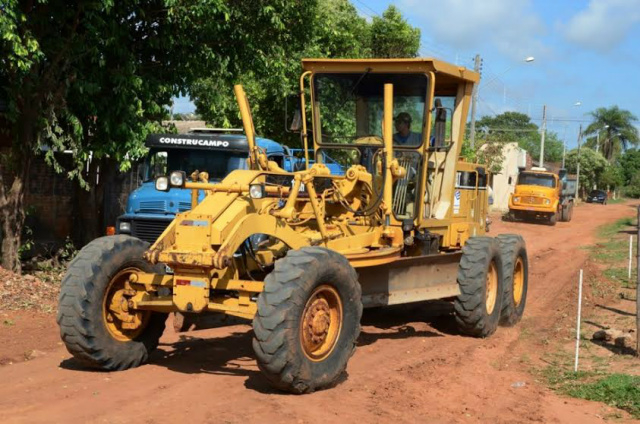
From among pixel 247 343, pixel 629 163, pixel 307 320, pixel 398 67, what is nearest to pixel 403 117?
pixel 398 67

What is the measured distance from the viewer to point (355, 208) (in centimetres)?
977

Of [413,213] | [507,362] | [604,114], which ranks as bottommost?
[507,362]

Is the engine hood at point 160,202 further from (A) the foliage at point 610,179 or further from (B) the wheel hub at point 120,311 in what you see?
(A) the foliage at point 610,179

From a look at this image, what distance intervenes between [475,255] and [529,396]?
309 centimetres

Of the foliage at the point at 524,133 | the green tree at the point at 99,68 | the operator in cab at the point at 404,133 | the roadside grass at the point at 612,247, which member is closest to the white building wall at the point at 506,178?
the roadside grass at the point at 612,247

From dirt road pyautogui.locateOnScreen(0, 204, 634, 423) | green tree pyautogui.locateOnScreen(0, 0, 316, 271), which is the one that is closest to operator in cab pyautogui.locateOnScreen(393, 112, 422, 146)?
dirt road pyautogui.locateOnScreen(0, 204, 634, 423)

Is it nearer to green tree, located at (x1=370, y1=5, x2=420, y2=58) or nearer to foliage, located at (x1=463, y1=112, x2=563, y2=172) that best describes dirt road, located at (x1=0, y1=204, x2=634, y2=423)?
green tree, located at (x1=370, y1=5, x2=420, y2=58)

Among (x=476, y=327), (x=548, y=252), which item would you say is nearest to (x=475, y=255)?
(x=476, y=327)

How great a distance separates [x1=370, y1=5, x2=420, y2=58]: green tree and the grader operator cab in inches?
538

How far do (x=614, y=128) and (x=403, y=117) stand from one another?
3841 inches

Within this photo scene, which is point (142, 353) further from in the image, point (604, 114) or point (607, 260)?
point (604, 114)

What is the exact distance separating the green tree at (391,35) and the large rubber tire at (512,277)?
14.1 m

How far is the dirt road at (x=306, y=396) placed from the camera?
21.9 ft

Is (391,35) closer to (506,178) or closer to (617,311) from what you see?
(617,311)
